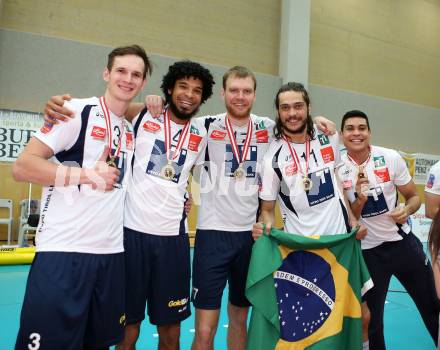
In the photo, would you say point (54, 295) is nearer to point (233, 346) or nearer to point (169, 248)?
point (169, 248)

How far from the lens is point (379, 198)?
315 centimetres

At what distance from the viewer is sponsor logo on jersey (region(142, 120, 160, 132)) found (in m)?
2.65

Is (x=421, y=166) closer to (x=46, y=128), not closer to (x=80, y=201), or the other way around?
(x=80, y=201)

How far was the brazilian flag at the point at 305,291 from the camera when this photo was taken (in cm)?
250

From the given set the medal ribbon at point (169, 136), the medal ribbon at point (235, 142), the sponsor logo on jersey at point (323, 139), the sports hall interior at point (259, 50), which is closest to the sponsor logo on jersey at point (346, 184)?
the sponsor logo on jersey at point (323, 139)

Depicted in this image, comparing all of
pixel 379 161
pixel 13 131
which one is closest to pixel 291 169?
pixel 379 161

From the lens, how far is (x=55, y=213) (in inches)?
82.3

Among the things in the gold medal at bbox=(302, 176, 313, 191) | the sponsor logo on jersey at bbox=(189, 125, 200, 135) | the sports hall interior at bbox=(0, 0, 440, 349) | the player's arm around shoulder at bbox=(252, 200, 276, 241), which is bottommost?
the player's arm around shoulder at bbox=(252, 200, 276, 241)

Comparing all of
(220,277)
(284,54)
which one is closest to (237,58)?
(284,54)

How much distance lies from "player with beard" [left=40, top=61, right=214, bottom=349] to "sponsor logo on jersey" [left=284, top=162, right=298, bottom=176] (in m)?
0.67

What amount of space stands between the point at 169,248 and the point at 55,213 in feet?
2.54

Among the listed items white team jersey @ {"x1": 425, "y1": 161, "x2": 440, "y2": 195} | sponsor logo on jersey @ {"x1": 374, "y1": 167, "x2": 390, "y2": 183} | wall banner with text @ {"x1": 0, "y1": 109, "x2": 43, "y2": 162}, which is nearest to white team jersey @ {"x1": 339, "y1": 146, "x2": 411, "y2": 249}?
sponsor logo on jersey @ {"x1": 374, "y1": 167, "x2": 390, "y2": 183}

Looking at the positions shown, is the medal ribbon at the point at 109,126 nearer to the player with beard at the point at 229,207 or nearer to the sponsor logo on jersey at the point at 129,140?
the sponsor logo on jersey at the point at 129,140

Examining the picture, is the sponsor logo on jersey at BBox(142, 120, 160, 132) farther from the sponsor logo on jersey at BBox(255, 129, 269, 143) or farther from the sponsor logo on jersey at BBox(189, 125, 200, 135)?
the sponsor logo on jersey at BBox(255, 129, 269, 143)
